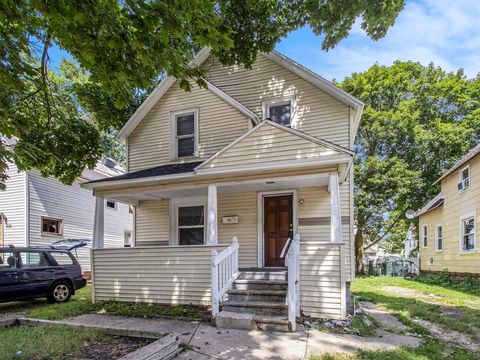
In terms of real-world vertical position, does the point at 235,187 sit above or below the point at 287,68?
below

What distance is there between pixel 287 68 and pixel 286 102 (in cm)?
102

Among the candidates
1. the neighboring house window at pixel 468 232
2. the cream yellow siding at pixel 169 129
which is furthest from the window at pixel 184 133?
the neighboring house window at pixel 468 232

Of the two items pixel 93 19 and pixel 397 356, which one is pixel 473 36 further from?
pixel 93 19

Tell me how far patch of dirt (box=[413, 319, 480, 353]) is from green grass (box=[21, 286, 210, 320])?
14.5 ft

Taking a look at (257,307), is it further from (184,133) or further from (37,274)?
(37,274)

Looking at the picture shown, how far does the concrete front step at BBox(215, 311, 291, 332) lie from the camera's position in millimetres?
5418

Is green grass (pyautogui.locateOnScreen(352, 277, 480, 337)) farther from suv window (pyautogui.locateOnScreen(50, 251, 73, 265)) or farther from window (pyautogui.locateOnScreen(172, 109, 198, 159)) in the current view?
suv window (pyautogui.locateOnScreen(50, 251, 73, 265))

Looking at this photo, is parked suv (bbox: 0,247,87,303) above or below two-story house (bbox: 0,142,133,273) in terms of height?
below

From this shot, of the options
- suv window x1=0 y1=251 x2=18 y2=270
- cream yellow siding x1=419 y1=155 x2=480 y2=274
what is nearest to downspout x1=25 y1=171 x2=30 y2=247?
suv window x1=0 y1=251 x2=18 y2=270

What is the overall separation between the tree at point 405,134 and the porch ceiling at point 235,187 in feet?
39.4

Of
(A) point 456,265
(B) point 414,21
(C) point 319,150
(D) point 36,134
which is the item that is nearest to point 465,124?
(A) point 456,265

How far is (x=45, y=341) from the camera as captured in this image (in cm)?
494

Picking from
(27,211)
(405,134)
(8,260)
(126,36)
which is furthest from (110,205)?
(405,134)

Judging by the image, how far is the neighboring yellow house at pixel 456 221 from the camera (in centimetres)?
1159
